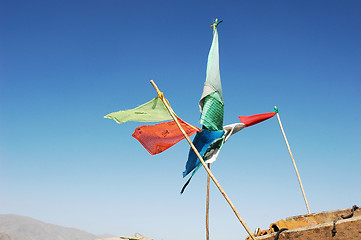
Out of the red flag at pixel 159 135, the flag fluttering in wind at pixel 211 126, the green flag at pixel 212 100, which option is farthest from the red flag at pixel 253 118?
the red flag at pixel 159 135

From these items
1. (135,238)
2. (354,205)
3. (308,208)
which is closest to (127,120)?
(135,238)

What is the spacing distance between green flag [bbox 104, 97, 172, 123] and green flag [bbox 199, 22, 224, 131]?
39.1 inches

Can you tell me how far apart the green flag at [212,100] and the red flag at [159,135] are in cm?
41

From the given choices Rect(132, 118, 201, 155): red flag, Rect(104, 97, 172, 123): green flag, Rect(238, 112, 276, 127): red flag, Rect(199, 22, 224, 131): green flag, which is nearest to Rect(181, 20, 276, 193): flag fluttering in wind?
Rect(199, 22, 224, 131): green flag

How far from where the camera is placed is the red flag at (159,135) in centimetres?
776

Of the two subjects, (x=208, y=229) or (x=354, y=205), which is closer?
(x=354, y=205)

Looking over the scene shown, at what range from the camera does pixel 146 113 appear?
7.14m

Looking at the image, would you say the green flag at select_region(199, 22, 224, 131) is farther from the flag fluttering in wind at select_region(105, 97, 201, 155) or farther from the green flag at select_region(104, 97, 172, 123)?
the green flag at select_region(104, 97, 172, 123)

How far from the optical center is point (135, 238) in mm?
5863

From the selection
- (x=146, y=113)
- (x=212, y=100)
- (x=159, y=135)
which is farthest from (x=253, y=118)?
(x=146, y=113)

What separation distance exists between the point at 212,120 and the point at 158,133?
1441 millimetres

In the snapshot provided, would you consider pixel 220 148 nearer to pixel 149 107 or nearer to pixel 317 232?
pixel 149 107

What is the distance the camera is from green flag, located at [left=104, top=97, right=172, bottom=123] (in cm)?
703

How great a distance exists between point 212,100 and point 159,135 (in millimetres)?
1624
